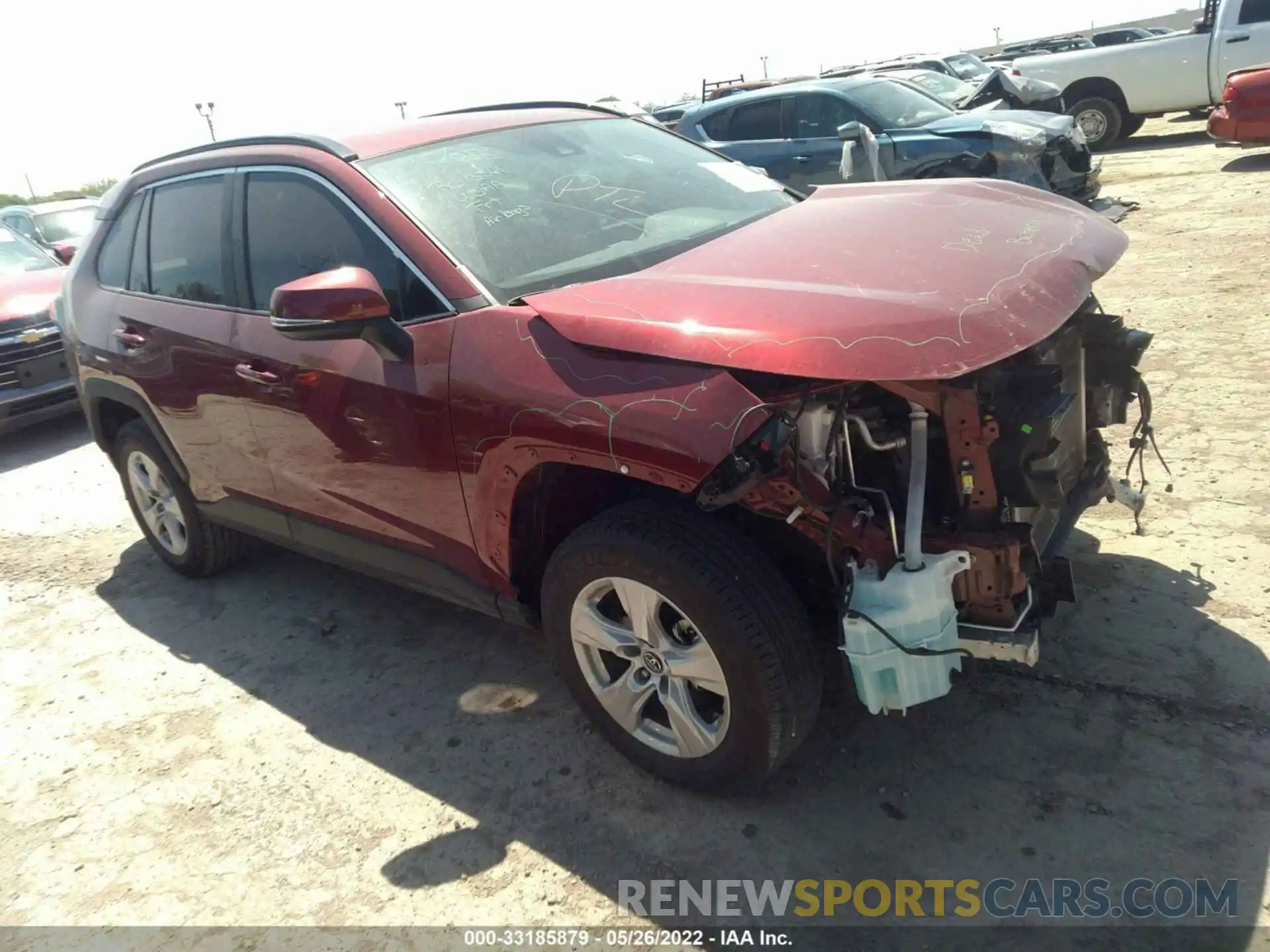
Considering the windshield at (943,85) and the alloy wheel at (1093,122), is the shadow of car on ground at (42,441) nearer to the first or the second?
the windshield at (943,85)

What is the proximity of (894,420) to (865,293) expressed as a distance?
0.39 meters

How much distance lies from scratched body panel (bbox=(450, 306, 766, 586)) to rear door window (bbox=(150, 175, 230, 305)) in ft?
4.82

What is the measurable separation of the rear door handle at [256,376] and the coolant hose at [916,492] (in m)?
2.13

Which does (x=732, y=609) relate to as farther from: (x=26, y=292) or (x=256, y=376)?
(x=26, y=292)

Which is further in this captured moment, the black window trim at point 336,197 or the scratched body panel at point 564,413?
the black window trim at point 336,197

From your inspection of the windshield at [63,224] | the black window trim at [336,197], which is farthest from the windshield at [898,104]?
the windshield at [63,224]

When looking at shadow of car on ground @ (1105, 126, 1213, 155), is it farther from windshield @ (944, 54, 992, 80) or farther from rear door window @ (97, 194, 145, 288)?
rear door window @ (97, 194, 145, 288)

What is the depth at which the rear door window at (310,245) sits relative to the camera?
2930mm

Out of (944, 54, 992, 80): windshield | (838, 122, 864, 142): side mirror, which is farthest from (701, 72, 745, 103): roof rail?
(838, 122, 864, 142): side mirror

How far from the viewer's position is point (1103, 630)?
126 inches

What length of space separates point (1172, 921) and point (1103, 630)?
1.17 metres

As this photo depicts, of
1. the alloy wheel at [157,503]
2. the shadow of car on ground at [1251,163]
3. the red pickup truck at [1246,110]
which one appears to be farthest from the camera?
the shadow of car on ground at [1251,163]

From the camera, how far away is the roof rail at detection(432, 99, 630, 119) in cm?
386

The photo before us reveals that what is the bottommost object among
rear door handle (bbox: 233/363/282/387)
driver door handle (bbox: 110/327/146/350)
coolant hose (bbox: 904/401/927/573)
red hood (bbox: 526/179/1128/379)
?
coolant hose (bbox: 904/401/927/573)
